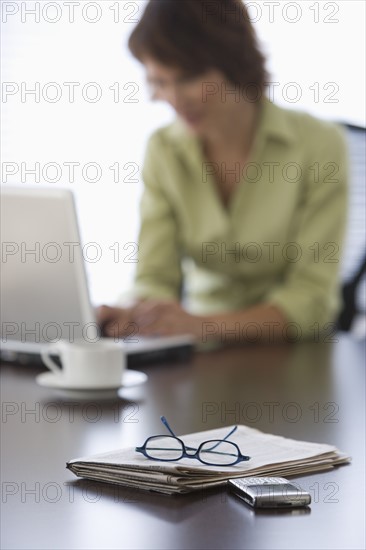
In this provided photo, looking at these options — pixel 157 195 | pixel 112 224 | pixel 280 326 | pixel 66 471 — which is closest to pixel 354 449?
pixel 66 471

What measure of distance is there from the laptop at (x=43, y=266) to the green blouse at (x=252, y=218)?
0.60 metres

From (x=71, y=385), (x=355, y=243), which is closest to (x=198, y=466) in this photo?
(x=71, y=385)

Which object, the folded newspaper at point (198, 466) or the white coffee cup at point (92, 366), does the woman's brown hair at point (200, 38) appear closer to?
the white coffee cup at point (92, 366)

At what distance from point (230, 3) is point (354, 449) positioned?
144 centimetres

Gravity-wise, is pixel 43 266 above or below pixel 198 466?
above

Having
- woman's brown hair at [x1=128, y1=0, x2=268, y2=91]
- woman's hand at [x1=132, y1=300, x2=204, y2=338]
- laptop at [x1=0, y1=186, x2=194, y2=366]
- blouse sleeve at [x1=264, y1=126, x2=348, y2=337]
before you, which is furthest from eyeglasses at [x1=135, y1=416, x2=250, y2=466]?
woman's brown hair at [x1=128, y1=0, x2=268, y2=91]

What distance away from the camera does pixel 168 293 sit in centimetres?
208

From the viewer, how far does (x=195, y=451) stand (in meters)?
0.84

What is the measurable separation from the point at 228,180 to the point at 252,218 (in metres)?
0.14

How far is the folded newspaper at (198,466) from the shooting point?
77 centimetres

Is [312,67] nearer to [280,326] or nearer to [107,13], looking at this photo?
[107,13]

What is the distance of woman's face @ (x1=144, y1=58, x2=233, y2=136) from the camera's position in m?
2.05

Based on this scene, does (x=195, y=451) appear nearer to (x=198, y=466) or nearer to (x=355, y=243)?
(x=198, y=466)

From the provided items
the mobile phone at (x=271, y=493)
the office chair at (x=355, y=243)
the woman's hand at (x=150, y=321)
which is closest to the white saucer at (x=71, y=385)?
the woman's hand at (x=150, y=321)
